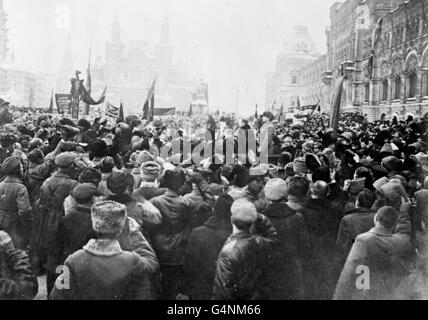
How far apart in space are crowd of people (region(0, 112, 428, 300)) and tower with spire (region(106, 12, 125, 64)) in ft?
373

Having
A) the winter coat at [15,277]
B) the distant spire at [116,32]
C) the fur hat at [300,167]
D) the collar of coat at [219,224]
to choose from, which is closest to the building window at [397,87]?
the fur hat at [300,167]

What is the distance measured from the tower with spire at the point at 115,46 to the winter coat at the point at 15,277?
11608cm

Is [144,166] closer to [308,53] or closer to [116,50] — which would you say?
[308,53]

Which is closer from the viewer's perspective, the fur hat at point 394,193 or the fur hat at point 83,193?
the fur hat at point 83,193

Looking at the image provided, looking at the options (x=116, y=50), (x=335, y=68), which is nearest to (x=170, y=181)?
(x=335, y=68)

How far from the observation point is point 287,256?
4.53m

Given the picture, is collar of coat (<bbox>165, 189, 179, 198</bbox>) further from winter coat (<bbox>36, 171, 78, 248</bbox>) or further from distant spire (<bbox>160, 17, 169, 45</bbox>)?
distant spire (<bbox>160, 17, 169, 45</bbox>)

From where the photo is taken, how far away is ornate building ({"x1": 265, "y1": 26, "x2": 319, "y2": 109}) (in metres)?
82.4

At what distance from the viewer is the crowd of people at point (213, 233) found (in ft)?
11.5

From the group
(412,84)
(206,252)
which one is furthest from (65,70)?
(206,252)

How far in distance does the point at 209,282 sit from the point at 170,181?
43.9 inches

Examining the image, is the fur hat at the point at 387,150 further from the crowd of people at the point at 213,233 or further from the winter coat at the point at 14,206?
the winter coat at the point at 14,206
